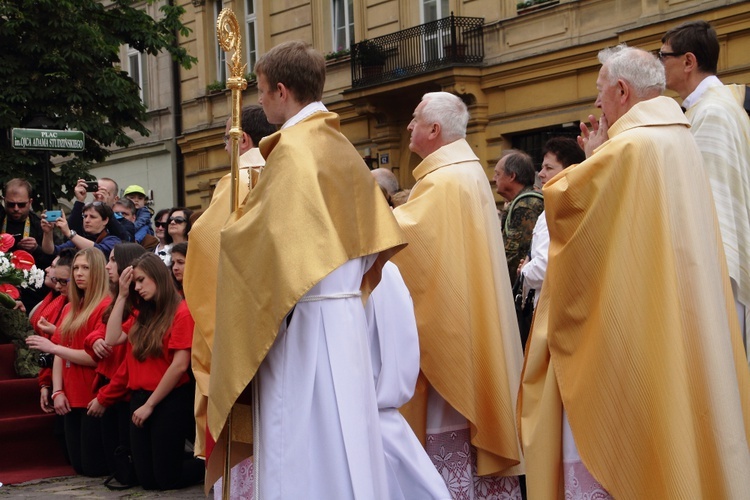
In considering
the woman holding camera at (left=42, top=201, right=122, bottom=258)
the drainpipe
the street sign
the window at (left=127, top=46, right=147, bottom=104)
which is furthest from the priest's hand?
the window at (left=127, top=46, right=147, bottom=104)

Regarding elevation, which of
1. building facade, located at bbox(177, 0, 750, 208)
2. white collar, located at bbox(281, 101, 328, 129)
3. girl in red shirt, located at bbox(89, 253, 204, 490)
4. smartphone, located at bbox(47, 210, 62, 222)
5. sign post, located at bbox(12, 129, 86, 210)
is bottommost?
girl in red shirt, located at bbox(89, 253, 204, 490)

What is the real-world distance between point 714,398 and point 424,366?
1675 mm

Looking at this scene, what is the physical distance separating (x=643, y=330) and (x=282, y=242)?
147 centimetres

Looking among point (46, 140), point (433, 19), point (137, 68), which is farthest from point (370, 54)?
point (46, 140)

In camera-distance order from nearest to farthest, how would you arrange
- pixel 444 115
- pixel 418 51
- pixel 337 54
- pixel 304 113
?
pixel 304 113, pixel 444 115, pixel 418 51, pixel 337 54

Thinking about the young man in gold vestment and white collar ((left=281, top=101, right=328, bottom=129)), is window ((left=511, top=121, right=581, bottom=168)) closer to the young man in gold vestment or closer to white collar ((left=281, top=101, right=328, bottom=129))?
white collar ((left=281, top=101, right=328, bottom=129))

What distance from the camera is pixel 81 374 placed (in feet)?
27.8

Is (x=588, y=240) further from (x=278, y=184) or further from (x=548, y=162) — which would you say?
(x=548, y=162)

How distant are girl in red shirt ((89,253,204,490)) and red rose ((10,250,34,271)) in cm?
181

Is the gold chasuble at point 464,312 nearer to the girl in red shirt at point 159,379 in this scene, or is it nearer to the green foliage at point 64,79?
the girl in red shirt at point 159,379

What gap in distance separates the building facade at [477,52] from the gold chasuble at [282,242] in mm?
12523

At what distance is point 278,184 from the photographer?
4109 mm

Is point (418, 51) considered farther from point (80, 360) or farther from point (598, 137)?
point (598, 137)

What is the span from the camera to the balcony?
2006 centimetres
